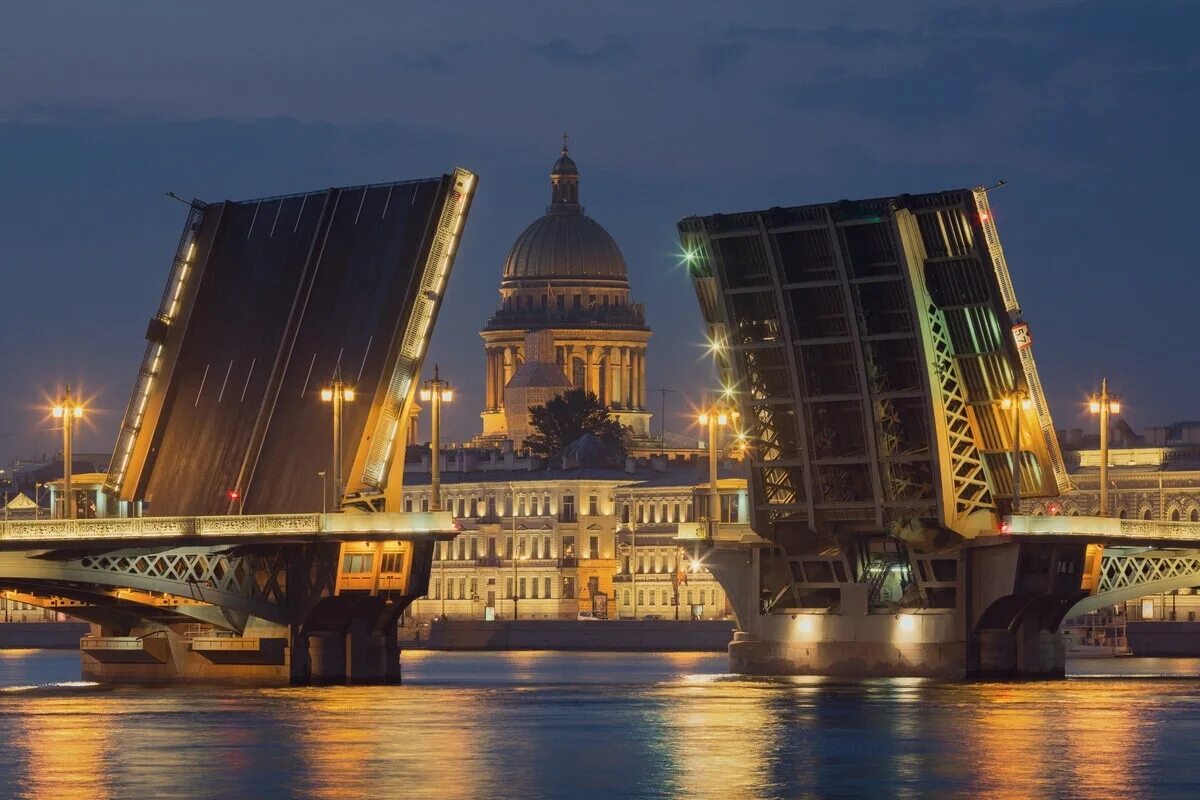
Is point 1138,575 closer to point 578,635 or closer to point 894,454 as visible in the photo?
point 894,454

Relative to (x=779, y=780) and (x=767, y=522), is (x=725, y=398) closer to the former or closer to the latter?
(x=767, y=522)

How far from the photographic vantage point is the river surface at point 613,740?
160ft

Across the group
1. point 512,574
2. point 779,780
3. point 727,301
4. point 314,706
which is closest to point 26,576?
point 314,706

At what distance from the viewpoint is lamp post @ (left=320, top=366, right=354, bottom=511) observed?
77.9m

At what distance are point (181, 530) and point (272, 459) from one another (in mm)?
5858

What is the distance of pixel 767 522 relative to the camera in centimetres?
8538

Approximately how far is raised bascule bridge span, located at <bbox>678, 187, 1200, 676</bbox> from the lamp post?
332 inches

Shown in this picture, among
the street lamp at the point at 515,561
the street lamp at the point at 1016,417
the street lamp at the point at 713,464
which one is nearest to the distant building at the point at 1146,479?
the street lamp at the point at 515,561

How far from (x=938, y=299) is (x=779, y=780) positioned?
30524 millimetres

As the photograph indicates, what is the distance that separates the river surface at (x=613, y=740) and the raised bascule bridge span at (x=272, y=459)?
2.21 meters

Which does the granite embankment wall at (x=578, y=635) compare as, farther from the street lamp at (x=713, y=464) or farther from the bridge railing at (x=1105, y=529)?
the bridge railing at (x=1105, y=529)

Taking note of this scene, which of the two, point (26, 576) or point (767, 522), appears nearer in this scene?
point (26, 576)

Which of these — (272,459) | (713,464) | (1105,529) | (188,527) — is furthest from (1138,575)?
(188,527)

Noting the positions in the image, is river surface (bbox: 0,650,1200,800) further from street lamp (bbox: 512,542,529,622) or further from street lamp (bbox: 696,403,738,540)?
street lamp (bbox: 512,542,529,622)
